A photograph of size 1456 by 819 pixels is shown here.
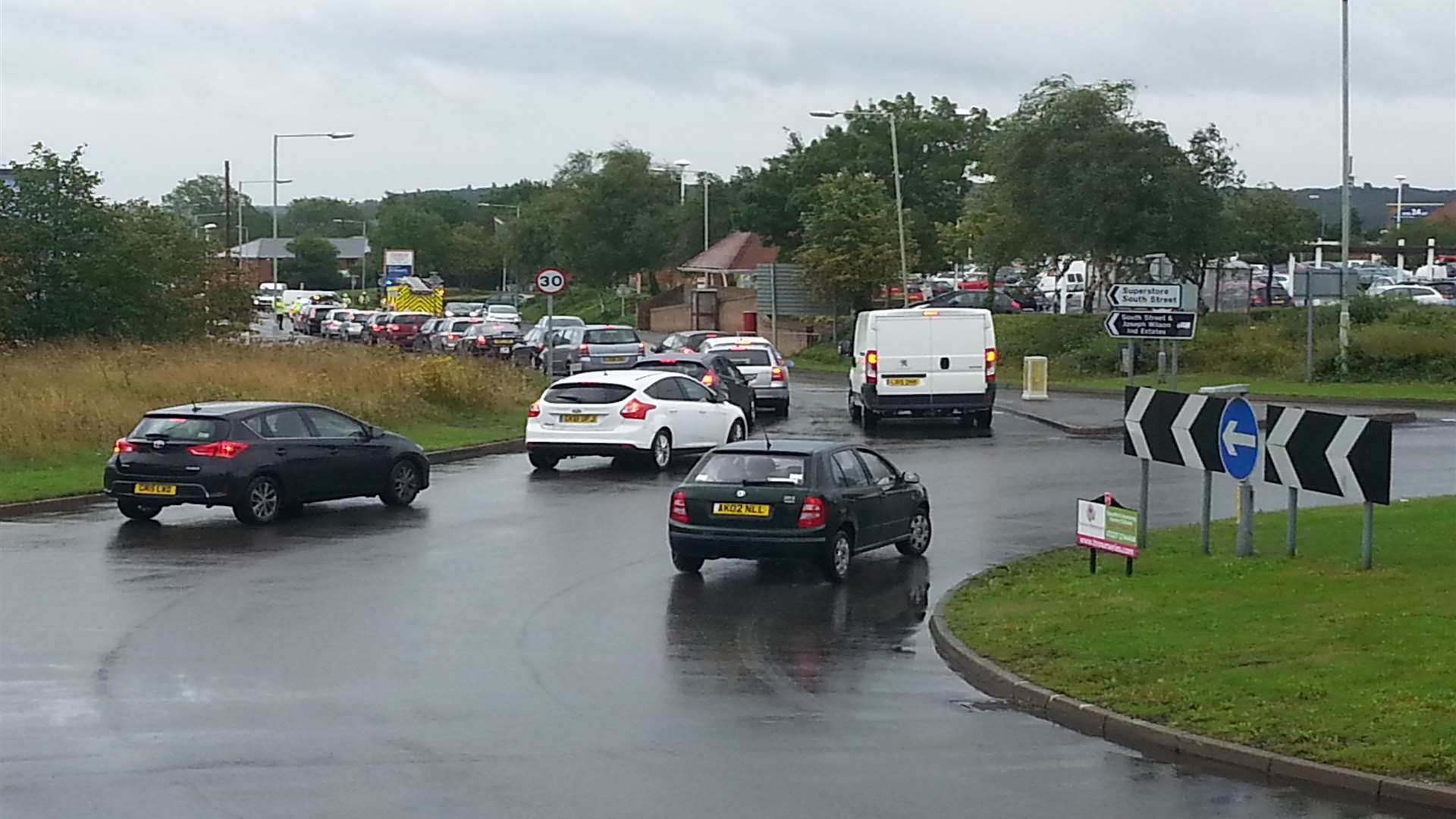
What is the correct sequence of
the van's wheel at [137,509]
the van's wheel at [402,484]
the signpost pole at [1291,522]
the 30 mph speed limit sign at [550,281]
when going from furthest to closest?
the 30 mph speed limit sign at [550,281]
the van's wheel at [402,484]
the van's wheel at [137,509]
the signpost pole at [1291,522]

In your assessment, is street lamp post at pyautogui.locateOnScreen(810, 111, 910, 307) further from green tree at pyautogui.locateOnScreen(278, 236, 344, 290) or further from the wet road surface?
green tree at pyautogui.locateOnScreen(278, 236, 344, 290)

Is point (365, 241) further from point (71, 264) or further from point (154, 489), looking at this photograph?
point (154, 489)

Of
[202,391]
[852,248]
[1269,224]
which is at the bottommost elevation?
[202,391]

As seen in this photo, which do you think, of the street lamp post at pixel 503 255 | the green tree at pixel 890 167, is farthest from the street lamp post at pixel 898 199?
the street lamp post at pixel 503 255

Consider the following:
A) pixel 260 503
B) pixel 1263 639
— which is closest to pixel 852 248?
pixel 260 503

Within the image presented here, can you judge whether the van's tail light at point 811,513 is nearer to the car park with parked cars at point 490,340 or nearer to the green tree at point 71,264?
the green tree at point 71,264

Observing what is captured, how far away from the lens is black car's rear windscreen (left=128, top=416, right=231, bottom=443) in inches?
808

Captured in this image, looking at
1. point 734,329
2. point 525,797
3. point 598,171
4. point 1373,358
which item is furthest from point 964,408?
point 598,171

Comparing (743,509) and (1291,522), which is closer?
(1291,522)

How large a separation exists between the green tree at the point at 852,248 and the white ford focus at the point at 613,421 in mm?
39370

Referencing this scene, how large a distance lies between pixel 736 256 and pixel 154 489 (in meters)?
70.6

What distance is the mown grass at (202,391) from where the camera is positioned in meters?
26.2

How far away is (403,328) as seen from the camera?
223 feet

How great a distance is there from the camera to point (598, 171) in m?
97.9
